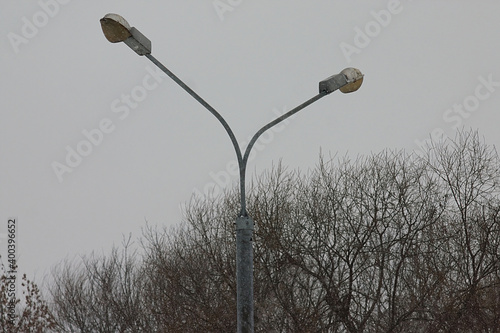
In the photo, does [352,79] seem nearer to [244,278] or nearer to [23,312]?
[244,278]

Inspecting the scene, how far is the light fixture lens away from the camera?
5.67m

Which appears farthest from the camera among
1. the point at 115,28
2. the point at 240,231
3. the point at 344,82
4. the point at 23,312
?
the point at 23,312

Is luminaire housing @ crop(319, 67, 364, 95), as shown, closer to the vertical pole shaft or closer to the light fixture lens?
the vertical pole shaft

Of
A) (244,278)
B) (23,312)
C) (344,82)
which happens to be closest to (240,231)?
(244,278)

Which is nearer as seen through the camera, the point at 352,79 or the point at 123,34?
the point at 123,34

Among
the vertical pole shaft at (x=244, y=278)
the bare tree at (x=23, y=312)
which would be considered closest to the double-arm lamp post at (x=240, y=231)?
the vertical pole shaft at (x=244, y=278)

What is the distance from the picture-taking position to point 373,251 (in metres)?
17.5

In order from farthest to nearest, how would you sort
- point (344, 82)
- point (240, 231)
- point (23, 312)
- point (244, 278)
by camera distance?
point (23, 312), point (344, 82), point (240, 231), point (244, 278)

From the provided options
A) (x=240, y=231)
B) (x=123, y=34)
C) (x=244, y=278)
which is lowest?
(x=244, y=278)

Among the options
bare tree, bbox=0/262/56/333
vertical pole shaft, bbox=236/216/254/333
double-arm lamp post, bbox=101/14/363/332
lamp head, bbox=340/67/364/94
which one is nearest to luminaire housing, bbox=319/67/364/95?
lamp head, bbox=340/67/364/94

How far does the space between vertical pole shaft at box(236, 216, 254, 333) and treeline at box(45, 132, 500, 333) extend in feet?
38.3

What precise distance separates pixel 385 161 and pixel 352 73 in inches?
493

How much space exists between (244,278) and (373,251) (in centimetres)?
1205

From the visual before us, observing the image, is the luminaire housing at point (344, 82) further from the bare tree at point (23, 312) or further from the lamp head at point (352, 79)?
the bare tree at point (23, 312)
